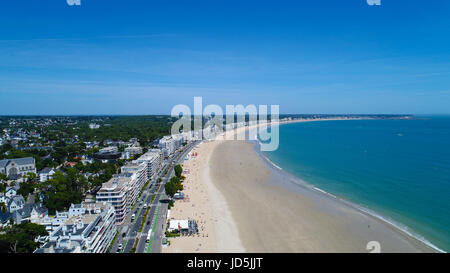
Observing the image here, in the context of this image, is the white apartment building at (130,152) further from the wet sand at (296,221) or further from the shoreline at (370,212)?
the shoreline at (370,212)

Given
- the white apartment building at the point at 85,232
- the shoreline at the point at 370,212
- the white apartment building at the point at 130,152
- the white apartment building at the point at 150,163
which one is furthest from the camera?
the white apartment building at the point at 130,152

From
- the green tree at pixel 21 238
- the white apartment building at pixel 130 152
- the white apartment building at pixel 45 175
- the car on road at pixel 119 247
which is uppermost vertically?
the white apartment building at pixel 130 152

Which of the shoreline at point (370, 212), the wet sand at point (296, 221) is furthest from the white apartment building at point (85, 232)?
the shoreline at point (370, 212)

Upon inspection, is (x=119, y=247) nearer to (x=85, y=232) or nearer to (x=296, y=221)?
(x=85, y=232)

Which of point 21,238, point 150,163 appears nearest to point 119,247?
point 21,238
